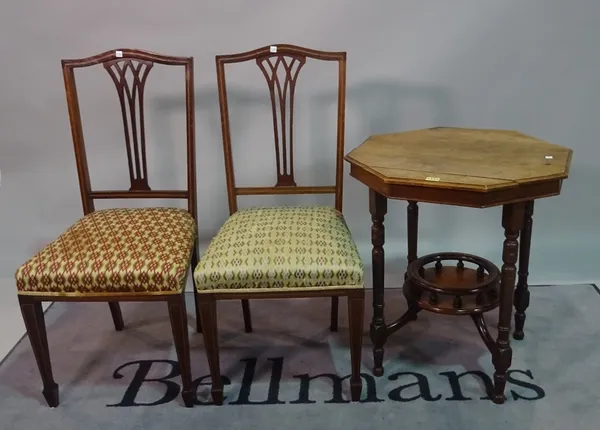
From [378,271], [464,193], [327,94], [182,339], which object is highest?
[327,94]

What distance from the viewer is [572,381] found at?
1.85 m

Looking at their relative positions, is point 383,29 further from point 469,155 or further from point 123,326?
point 123,326

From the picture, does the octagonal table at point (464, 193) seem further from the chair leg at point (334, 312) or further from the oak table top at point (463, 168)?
the chair leg at point (334, 312)

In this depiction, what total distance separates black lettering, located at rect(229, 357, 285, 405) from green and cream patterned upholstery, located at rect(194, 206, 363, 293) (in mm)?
404

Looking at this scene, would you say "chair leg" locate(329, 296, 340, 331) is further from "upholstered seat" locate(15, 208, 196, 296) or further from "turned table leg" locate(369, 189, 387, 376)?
"upholstered seat" locate(15, 208, 196, 296)

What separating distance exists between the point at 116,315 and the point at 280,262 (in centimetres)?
88

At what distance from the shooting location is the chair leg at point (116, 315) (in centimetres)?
218

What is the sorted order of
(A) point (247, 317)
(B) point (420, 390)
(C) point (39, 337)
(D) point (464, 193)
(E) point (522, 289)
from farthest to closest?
(A) point (247, 317), (E) point (522, 289), (B) point (420, 390), (C) point (39, 337), (D) point (464, 193)

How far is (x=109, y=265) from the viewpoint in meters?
1.66

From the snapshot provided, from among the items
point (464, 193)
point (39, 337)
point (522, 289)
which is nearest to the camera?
point (464, 193)

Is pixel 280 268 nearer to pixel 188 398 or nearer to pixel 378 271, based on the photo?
pixel 378 271

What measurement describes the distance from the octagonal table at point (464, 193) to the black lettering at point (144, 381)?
0.65 meters

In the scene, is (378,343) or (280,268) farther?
(378,343)

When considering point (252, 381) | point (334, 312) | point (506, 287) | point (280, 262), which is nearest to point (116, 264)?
point (280, 262)
